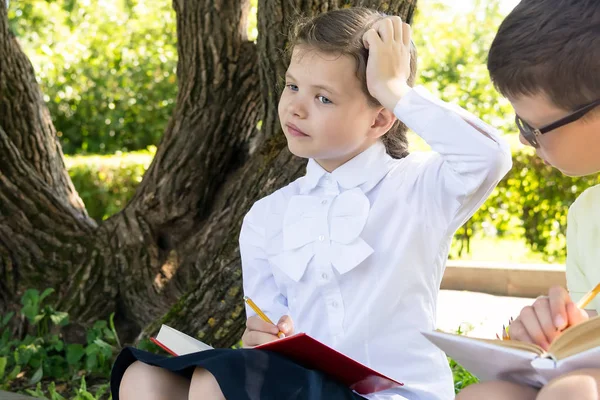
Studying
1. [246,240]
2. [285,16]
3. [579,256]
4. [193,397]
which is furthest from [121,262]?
[579,256]

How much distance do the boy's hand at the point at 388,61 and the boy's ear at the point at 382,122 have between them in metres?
0.13

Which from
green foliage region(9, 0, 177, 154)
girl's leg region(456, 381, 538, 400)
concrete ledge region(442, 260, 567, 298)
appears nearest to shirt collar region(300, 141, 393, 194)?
girl's leg region(456, 381, 538, 400)

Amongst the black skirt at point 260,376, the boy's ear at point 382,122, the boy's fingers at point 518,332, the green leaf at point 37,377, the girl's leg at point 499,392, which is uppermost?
the boy's ear at point 382,122

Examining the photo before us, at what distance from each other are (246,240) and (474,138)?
2.64 feet

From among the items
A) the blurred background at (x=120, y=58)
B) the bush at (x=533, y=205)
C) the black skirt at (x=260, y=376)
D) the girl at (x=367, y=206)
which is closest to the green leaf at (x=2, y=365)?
the girl at (x=367, y=206)

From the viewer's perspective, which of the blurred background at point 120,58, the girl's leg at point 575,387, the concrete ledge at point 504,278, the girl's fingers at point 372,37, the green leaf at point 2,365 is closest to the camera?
the girl's leg at point 575,387

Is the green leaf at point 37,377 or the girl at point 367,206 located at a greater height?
the girl at point 367,206

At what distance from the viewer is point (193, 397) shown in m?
2.06

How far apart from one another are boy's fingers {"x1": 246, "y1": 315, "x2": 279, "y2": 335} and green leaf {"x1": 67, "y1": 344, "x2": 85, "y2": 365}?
1981 mm

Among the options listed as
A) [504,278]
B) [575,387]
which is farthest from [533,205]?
[575,387]

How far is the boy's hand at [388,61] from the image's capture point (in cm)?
235

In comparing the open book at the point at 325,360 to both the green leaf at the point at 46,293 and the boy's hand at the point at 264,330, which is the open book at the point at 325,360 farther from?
the green leaf at the point at 46,293

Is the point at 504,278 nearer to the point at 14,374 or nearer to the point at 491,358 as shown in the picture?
the point at 14,374

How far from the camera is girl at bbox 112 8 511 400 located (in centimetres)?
228
